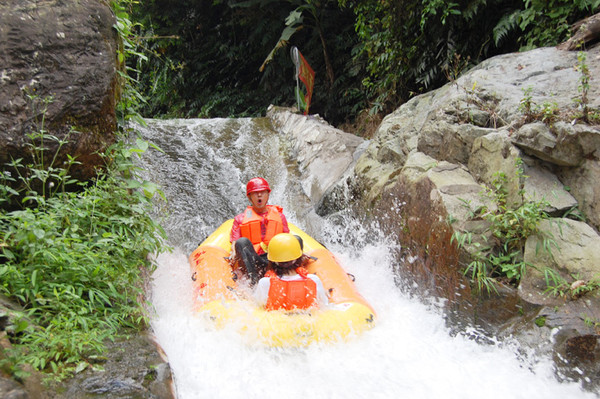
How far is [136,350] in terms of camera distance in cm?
263

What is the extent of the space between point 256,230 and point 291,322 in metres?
1.60

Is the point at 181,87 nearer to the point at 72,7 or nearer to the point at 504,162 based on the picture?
the point at 72,7

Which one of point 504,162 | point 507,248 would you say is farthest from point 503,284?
point 504,162

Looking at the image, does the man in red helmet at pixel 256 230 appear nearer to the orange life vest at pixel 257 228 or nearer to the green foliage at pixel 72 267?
the orange life vest at pixel 257 228

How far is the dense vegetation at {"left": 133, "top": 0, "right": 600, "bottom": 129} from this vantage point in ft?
20.5

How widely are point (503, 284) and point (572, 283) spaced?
0.52 meters

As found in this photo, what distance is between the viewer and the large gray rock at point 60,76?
3283 millimetres

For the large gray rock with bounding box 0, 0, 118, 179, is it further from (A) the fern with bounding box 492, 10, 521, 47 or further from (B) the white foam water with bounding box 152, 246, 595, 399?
(A) the fern with bounding box 492, 10, 521, 47

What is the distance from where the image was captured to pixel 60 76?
11.6ft

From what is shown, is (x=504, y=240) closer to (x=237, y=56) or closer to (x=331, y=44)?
(x=331, y=44)

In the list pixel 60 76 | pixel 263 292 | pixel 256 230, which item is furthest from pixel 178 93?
pixel 263 292

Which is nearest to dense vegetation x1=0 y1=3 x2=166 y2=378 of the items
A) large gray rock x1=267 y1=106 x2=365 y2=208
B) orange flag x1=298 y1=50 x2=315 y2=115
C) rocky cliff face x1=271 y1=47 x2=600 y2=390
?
rocky cliff face x1=271 y1=47 x2=600 y2=390

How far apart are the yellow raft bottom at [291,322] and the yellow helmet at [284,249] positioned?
1.80 feet

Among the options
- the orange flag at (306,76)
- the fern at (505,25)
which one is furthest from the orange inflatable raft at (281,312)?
the orange flag at (306,76)
